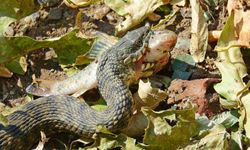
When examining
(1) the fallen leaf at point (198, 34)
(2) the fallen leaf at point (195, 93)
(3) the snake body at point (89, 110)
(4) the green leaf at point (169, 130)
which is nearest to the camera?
(4) the green leaf at point (169, 130)

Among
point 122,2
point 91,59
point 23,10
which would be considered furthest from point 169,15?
point 23,10

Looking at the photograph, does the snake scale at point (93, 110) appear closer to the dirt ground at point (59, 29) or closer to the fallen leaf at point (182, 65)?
the fallen leaf at point (182, 65)

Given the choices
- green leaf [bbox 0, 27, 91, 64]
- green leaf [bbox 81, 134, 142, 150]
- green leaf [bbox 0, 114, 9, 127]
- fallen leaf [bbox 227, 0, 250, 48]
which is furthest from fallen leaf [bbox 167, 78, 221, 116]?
green leaf [bbox 0, 114, 9, 127]

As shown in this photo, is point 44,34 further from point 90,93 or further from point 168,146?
point 168,146

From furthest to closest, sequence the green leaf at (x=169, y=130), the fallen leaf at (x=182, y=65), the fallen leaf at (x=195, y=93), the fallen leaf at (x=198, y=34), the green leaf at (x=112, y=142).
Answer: the fallen leaf at (x=198, y=34), the fallen leaf at (x=182, y=65), the fallen leaf at (x=195, y=93), the green leaf at (x=112, y=142), the green leaf at (x=169, y=130)

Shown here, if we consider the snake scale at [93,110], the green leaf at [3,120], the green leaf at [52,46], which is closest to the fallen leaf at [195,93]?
the snake scale at [93,110]

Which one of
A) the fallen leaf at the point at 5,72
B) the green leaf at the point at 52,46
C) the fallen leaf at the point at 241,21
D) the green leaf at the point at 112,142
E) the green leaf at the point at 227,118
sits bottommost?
the green leaf at the point at 112,142

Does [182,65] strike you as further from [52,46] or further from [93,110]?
[52,46]

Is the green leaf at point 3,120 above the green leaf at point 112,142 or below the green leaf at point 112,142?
above
